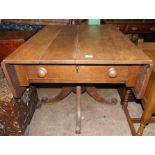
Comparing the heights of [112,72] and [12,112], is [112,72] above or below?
above

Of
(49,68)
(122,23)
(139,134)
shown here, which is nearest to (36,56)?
(49,68)

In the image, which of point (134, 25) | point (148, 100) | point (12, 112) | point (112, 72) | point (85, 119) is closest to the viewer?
point (112, 72)

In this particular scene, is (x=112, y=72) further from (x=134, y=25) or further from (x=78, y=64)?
(x=134, y=25)

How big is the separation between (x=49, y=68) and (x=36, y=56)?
4.8 inches

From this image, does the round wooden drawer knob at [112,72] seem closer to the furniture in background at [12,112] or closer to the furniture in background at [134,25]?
the furniture in background at [12,112]

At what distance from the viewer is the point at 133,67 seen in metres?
1.07

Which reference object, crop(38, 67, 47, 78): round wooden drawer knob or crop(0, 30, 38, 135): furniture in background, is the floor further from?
crop(38, 67, 47, 78): round wooden drawer knob

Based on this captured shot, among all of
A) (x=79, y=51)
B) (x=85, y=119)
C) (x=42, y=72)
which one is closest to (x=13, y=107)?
(x=42, y=72)

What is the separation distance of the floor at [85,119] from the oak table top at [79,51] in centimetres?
89

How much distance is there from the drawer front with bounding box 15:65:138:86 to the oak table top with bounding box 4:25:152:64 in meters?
0.09

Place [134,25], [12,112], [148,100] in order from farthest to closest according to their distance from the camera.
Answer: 1. [134,25]
2. [12,112]
3. [148,100]

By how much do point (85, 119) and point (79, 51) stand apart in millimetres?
930

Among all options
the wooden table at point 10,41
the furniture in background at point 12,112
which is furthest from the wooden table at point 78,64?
the wooden table at point 10,41

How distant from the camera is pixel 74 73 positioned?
1.12 metres
